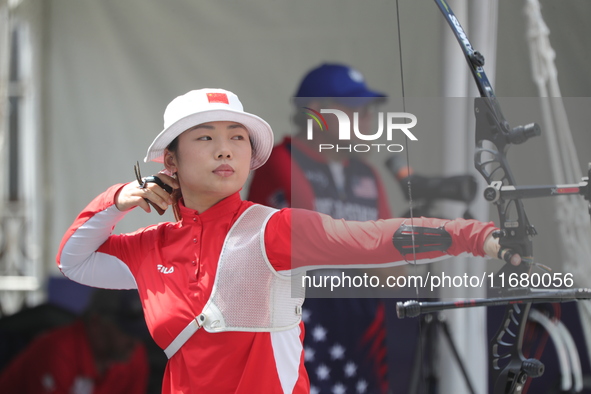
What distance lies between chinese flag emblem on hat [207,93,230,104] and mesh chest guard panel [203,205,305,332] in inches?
12.6

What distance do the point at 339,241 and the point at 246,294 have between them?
25cm

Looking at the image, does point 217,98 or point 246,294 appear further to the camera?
point 217,98

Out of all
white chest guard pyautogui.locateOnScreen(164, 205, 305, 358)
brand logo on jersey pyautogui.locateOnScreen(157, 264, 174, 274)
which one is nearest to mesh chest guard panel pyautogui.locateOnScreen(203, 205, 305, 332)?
white chest guard pyautogui.locateOnScreen(164, 205, 305, 358)

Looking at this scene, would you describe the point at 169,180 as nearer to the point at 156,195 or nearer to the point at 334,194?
the point at 156,195

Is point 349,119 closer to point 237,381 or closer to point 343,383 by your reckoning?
point 237,381

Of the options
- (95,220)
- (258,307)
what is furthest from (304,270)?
(95,220)

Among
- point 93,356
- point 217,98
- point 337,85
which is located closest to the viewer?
point 217,98

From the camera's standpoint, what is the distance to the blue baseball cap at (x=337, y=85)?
1.82 meters

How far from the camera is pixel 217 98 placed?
1623mm

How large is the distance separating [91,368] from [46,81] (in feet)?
4.18

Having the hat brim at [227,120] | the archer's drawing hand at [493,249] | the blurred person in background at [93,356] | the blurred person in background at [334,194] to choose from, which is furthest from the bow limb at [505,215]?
the blurred person in background at [93,356]

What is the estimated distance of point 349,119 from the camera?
167 cm

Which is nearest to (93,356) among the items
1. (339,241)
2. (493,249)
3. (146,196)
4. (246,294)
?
(146,196)

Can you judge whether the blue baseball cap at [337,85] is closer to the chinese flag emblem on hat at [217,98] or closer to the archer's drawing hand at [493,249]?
the chinese flag emblem on hat at [217,98]
